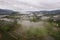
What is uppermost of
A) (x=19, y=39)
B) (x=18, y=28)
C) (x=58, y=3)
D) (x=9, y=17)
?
(x=58, y=3)

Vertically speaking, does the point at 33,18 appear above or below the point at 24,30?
above

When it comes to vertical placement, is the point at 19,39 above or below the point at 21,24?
below

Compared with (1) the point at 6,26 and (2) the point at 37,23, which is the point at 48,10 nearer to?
(2) the point at 37,23

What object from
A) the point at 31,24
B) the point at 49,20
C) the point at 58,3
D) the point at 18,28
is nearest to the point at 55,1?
the point at 58,3

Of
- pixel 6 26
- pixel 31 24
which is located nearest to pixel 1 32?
pixel 6 26

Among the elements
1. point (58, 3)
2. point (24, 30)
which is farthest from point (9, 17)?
point (58, 3)

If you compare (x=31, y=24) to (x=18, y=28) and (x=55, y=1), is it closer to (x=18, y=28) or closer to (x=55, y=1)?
(x=18, y=28)

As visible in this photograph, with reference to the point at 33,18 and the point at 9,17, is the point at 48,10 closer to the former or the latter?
the point at 33,18
